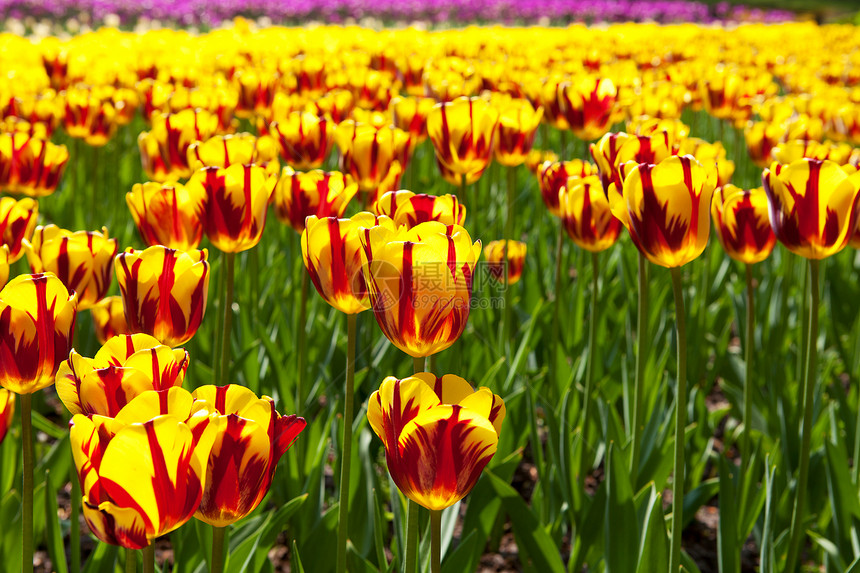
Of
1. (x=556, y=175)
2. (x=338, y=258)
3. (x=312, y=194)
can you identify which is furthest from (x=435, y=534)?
(x=556, y=175)

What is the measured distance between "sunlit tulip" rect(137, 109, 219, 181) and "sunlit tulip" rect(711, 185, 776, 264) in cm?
152

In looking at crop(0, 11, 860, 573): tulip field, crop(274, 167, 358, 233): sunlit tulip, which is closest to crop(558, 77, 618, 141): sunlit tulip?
crop(0, 11, 860, 573): tulip field

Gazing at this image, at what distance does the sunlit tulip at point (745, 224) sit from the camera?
1746mm

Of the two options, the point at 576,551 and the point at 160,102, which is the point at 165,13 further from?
the point at 576,551

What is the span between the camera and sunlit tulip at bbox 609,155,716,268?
49.4 inches

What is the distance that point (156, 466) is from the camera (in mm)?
771

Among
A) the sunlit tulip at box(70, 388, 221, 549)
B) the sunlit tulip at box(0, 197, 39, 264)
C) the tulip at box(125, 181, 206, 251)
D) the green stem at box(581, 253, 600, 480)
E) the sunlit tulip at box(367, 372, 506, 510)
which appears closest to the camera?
the sunlit tulip at box(70, 388, 221, 549)

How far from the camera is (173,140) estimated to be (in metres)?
2.54

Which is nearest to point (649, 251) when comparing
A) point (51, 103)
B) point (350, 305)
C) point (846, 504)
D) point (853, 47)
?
point (350, 305)

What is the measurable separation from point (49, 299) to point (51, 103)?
2.51 meters

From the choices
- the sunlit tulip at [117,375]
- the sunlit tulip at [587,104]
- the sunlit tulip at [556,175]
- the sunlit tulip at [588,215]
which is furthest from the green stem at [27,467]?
the sunlit tulip at [587,104]

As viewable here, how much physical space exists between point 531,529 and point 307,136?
134cm

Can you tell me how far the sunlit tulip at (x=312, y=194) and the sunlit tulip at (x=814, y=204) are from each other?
0.81 m

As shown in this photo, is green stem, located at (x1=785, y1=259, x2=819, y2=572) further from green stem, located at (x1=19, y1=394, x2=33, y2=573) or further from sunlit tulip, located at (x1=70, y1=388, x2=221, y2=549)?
green stem, located at (x1=19, y1=394, x2=33, y2=573)
